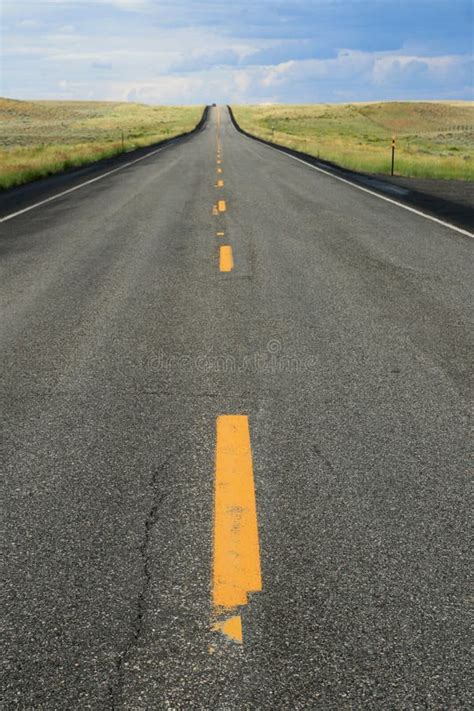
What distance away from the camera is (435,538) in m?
3.01

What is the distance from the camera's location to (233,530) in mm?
3055

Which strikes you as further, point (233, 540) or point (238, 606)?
point (233, 540)

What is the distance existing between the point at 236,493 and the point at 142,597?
0.86 metres

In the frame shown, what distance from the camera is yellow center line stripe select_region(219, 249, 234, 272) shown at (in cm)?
873

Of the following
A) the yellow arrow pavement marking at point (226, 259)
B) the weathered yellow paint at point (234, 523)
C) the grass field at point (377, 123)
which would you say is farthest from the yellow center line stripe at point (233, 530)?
the grass field at point (377, 123)

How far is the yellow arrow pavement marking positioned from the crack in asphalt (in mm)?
5315

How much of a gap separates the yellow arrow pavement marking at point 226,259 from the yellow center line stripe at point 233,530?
4.81 m

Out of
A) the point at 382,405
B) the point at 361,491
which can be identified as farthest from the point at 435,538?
the point at 382,405

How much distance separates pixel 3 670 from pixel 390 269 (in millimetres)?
7118

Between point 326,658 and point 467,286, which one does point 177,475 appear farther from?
point 467,286

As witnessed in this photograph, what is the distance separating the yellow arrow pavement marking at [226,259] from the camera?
8.73 metres

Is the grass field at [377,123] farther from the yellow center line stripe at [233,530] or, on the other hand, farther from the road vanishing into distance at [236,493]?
the yellow center line stripe at [233,530]

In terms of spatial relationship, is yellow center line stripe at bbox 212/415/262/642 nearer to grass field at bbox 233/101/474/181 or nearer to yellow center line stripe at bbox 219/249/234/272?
yellow center line stripe at bbox 219/249/234/272

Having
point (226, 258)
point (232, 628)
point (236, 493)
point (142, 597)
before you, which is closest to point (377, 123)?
point (226, 258)
